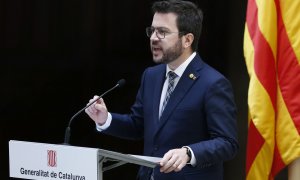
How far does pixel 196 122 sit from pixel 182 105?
100mm

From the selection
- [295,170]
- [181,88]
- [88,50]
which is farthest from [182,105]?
[88,50]

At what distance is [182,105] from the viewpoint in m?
3.04

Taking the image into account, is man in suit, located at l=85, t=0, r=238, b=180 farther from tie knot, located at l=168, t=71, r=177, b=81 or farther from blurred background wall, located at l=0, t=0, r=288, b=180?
blurred background wall, located at l=0, t=0, r=288, b=180

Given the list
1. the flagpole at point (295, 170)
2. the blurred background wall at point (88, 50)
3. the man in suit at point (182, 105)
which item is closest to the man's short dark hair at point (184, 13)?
the man in suit at point (182, 105)

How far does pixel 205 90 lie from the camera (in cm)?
301

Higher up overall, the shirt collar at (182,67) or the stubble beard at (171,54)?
the stubble beard at (171,54)

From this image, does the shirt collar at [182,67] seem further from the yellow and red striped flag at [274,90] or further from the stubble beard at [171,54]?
the yellow and red striped flag at [274,90]

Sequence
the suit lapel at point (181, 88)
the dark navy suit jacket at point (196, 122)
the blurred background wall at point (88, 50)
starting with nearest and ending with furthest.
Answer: the dark navy suit jacket at point (196, 122)
the suit lapel at point (181, 88)
the blurred background wall at point (88, 50)

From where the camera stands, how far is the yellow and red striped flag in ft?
9.75

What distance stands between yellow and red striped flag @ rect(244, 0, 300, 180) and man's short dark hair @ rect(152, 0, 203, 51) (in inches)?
11.4

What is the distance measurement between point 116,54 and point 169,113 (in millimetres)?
1925

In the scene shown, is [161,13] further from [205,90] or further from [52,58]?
[52,58]

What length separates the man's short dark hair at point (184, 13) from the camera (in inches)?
123

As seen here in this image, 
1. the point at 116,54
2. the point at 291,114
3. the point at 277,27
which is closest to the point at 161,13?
the point at 277,27
